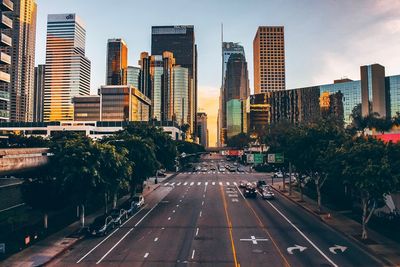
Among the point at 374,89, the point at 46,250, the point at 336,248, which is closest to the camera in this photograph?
the point at 46,250

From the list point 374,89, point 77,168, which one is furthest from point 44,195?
point 374,89

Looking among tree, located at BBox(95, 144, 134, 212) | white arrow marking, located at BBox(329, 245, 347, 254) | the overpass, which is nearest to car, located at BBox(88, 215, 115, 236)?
tree, located at BBox(95, 144, 134, 212)

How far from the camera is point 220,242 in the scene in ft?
93.9

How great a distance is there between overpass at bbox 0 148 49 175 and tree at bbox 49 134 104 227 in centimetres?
138

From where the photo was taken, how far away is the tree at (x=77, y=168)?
3153 cm

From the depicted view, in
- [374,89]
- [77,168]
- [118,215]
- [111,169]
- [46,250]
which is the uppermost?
[374,89]

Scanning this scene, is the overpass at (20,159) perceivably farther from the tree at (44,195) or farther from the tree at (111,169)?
the tree at (111,169)

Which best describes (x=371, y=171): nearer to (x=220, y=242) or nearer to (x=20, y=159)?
(x=220, y=242)

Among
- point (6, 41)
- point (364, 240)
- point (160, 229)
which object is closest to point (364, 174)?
point (364, 240)

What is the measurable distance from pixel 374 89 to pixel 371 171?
603 feet

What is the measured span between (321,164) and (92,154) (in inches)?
969

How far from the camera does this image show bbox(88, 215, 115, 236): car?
31172 mm

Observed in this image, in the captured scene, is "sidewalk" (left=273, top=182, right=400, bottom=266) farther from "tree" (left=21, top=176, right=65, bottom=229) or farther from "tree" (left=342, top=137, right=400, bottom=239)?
"tree" (left=21, top=176, right=65, bottom=229)

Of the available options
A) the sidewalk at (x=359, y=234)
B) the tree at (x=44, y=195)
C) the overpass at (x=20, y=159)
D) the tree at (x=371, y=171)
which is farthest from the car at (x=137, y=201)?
the tree at (x=371, y=171)
